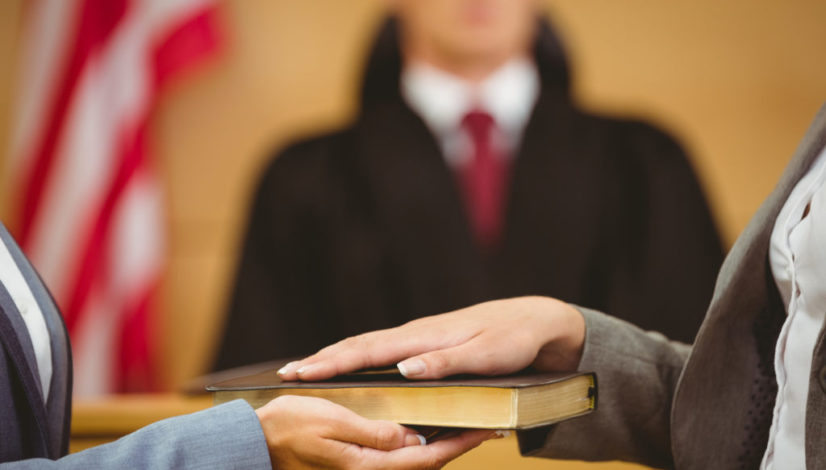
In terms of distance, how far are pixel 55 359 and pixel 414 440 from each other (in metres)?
0.30

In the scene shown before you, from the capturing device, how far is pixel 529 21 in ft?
7.19

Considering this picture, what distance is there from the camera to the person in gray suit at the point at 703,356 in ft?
1.95

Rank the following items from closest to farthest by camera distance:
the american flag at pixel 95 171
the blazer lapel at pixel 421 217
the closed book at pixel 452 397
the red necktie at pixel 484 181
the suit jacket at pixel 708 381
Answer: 1. the closed book at pixel 452 397
2. the suit jacket at pixel 708 381
3. the blazer lapel at pixel 421 217
4. the red necktie at pixel 484 181
5. the american flag at pixel 95 171

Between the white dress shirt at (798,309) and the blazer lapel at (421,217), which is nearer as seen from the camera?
the white dress shirt at (798,309)

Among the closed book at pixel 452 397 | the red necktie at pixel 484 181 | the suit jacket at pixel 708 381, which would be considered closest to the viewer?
the closed book at pixel 452 397

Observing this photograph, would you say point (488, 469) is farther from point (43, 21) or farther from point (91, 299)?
point (43, 21)

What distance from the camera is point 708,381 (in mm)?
687

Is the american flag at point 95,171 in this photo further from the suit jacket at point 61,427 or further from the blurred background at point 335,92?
the suit jacket at point 61,427

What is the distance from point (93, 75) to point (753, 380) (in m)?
2.06

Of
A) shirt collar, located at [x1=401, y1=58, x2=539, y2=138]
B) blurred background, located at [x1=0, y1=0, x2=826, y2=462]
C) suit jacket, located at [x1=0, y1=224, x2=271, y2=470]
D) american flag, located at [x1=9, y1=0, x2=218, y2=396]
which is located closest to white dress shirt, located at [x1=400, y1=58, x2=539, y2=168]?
shirt collar, located at [x1=401, y1=58, x2=539, y2=138]

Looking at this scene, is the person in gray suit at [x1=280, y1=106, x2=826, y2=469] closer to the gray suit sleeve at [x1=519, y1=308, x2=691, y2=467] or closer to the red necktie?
the gray suit sleeve at [x1=519, y1=308, x2=691, y2=467]

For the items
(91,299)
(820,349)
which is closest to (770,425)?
(820,349)

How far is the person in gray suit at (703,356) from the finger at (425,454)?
48 millimetres

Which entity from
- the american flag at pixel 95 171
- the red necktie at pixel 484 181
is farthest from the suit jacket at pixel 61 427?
the american flag at pixel 95 171
